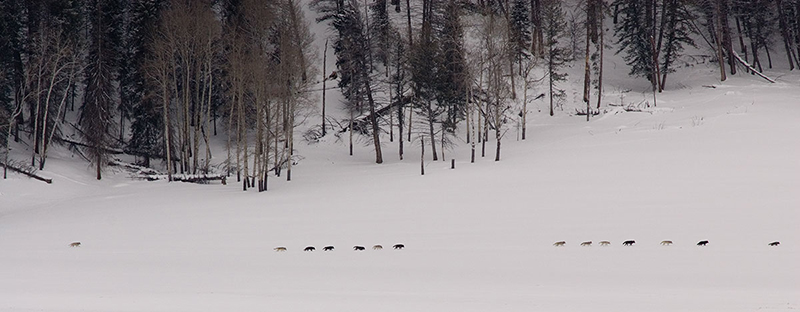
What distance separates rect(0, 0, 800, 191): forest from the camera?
96.1 ft

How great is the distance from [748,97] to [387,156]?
21403 mm

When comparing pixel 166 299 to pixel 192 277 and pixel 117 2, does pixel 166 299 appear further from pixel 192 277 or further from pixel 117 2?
pixel 117 2

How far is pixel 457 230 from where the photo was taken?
1502 cm

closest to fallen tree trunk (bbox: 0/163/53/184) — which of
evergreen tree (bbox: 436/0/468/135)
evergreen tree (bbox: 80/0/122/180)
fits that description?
evergreen tree (bbox: 80/0/122/180)

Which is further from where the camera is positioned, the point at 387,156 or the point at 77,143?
the point at 387,156

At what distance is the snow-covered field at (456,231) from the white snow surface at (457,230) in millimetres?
63

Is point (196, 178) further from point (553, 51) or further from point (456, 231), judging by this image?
point (553, 51)

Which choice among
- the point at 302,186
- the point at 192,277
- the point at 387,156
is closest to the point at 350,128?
the point at 387,156

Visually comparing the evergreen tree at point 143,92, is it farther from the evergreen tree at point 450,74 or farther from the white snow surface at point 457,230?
the evergreen tree at point 450,74

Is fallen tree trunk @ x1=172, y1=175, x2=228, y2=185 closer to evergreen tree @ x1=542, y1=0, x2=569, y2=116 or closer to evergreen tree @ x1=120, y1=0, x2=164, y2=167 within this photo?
evergreen tree @ x1=120, y1=0, x2=164, y2=167

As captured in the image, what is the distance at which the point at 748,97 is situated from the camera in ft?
119

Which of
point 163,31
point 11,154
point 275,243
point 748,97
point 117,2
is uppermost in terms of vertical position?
point 117,2

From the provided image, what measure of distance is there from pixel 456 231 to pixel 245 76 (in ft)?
50.4

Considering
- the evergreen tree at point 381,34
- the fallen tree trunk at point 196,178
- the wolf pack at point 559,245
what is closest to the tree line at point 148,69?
the fallen tree trunk at point 196,178
